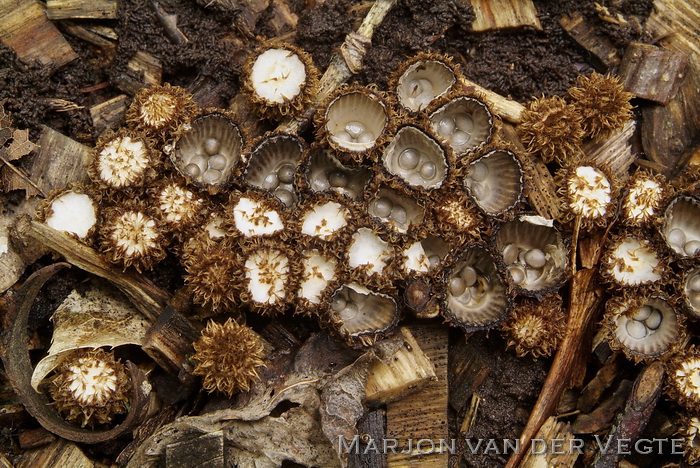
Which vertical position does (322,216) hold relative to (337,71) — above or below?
below

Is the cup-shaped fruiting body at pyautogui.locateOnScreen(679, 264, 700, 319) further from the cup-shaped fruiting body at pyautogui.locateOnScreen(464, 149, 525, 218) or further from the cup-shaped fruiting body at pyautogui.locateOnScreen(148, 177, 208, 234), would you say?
the cup-shaped fruiting body at pyautogui.locateOnScreen(148, 177, 208, 234)

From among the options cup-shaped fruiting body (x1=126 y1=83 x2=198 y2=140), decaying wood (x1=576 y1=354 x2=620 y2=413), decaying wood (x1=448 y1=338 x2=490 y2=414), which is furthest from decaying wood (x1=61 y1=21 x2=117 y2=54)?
decaying wood (x1=576 y1=354 x2=620 y2=413)

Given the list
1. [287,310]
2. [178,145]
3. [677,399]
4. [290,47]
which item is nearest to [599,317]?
[677,399]

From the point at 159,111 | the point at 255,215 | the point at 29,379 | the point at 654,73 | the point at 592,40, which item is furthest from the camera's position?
the point at 592,40

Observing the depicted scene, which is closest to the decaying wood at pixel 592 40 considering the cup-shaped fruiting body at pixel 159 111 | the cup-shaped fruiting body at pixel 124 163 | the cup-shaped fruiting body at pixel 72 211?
the cup-shaped fruiting body at pixel 159 111

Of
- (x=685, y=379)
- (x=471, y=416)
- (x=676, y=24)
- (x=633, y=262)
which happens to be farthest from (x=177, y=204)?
(x=676, y=24)

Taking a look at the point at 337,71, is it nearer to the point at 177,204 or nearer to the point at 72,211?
the point at 177,204

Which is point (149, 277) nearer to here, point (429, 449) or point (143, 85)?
point (143, 85)
